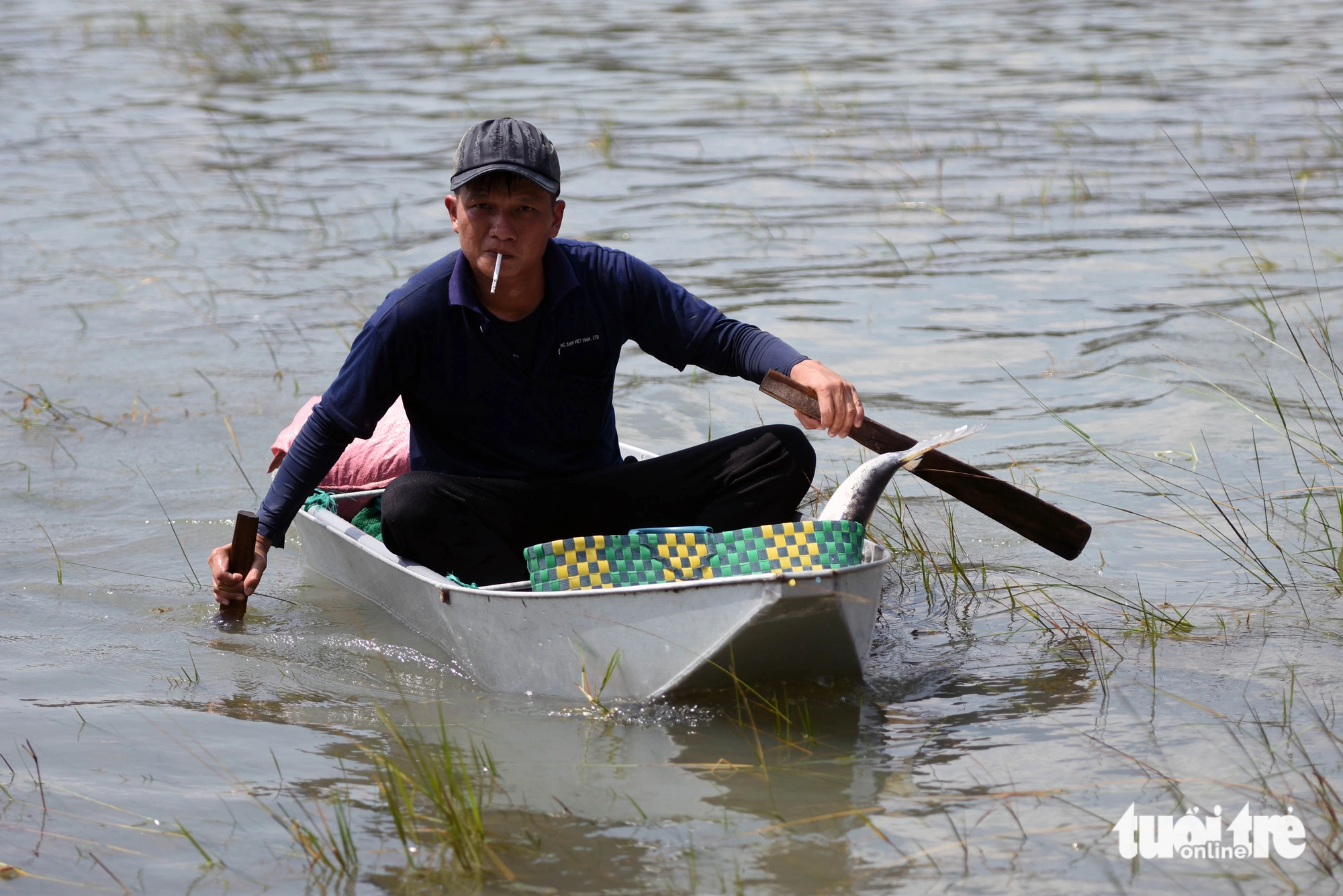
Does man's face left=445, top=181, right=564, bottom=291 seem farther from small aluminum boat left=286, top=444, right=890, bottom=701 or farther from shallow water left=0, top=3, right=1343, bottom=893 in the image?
shallow water left=0, top=3, right=1343, bottom=893

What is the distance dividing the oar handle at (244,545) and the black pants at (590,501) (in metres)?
0.38

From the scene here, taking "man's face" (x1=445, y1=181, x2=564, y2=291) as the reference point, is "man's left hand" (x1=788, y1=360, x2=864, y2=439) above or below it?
→ below

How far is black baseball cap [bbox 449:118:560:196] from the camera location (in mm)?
3967

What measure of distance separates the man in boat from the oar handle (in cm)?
3

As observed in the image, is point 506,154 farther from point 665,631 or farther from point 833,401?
point 665,631

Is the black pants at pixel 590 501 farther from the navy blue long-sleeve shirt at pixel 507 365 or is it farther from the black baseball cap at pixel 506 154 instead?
the black baseball cap at pixel 506 154

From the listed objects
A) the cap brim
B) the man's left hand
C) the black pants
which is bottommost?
the black pants

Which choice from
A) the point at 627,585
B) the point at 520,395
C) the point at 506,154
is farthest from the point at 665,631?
the point at 506,154

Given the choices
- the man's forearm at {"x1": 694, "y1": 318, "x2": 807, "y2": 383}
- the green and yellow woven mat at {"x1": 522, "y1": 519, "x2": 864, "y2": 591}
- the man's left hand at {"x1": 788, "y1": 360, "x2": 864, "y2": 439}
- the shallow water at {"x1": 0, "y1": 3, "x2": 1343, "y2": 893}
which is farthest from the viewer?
the man's forearm at {"x1": 694, "y1": 318, "x2": 807, "y2": 383}

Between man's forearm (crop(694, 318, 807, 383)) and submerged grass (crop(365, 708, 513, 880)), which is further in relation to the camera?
man's forearm (crop(694, 318, 807, 383))

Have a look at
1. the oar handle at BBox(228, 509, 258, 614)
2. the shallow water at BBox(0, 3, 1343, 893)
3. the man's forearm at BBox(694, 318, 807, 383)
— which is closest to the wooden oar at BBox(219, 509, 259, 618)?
the oar handle at BBox(228, 509, 258, 614)

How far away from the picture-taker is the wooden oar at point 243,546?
13.7ft

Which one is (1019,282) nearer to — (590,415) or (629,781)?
(590,415)

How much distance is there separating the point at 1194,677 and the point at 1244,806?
79cm
